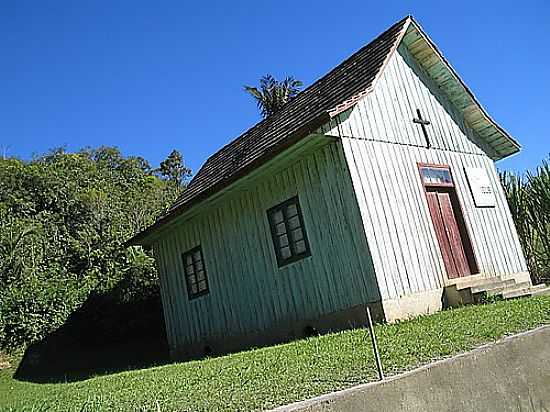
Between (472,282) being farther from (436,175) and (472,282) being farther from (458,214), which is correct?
(436,175)

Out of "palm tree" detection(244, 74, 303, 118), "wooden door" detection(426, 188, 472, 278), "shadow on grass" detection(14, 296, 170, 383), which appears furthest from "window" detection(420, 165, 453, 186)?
"palm tree" detection(244, 74, 303, 118)

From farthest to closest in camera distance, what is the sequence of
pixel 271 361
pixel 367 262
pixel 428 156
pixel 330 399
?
pixel 428 156 < pixel 367 262 < pixel 271 361 < pixel 330 399

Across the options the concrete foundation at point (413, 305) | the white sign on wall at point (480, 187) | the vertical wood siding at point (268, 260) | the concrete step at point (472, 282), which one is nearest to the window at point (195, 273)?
the vertical wood siding at point (268, 260)

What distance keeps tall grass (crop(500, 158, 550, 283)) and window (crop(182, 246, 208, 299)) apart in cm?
875

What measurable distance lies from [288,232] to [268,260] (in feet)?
2.87

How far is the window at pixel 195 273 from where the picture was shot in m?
14.7

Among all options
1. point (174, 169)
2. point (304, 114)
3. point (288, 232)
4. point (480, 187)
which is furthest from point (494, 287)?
point (174, 169)

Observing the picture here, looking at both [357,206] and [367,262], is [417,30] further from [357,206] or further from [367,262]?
[367,262]

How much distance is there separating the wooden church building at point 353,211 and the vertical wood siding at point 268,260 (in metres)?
0.03

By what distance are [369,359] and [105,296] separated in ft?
46.8

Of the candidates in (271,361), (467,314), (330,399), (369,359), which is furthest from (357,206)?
(330,399)

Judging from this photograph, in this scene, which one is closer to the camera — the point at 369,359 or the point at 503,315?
the point at 369,359

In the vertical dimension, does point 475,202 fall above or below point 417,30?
below

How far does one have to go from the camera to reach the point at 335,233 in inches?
427
